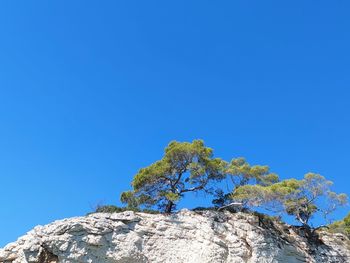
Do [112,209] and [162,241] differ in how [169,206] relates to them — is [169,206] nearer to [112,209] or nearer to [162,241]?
[162,241]

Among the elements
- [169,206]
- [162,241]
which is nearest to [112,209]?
[169,206]

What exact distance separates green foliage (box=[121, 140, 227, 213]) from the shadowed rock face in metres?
2.89

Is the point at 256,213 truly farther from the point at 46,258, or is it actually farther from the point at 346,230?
the point at 46,258

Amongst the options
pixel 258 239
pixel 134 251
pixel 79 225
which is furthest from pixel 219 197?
pixel 79 225

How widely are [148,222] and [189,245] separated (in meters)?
3.01

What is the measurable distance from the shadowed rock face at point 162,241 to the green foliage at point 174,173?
2891 mm

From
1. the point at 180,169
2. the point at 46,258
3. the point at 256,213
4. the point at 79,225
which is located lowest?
the point at 46,258

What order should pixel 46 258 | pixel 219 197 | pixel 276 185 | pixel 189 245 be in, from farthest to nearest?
pixel 219 197, pixel 276 185, pixel 189 245, pixel 46 258

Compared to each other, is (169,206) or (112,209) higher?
(112,209)

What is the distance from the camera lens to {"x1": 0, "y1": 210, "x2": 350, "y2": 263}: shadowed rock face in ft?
78.6

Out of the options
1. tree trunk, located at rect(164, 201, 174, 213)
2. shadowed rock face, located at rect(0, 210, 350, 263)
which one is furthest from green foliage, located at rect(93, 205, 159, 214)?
shadowed rock face, located at rect(0, 210, 350, 263)

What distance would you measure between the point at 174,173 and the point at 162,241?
20.0 ft

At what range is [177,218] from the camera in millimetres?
27359

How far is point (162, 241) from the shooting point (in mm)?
25766
